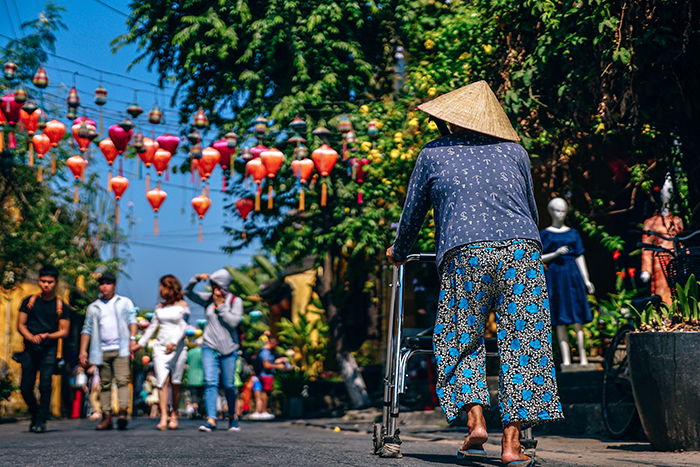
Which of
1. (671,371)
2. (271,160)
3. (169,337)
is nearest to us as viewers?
(671,371)

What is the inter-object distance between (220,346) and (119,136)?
4.40m

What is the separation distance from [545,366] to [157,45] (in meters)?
15.5

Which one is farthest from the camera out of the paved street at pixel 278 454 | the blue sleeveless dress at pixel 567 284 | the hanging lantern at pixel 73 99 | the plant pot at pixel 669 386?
the hanging lantern at pixel 73 99

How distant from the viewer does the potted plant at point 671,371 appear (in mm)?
6406

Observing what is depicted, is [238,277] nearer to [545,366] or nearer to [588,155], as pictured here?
[588,155]

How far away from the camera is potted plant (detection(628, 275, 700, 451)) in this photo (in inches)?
252

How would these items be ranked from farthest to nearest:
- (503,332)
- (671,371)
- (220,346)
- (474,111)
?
(220,346) → (671,371) → (474,111) → (503,332)

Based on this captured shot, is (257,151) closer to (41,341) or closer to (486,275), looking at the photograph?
(41,341)

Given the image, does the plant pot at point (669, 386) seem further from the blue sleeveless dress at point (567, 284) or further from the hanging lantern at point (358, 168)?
the hanging lantern at point (358, 168)

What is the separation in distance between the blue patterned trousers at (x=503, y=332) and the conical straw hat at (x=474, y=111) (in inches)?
24.0

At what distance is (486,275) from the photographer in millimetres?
5078

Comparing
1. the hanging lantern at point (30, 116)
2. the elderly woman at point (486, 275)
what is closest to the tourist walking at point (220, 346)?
the hanging lantern at point (30, 116)

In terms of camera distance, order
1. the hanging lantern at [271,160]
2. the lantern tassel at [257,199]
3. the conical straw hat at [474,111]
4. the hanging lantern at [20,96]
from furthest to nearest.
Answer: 1. the lantern tassel at [257,199]
2. the hanging lantern at [271,160]
3. the hanging lantern at [20,96]
4. the conical straw hat at [474,111]

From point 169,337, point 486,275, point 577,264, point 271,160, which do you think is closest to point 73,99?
point 271,160
